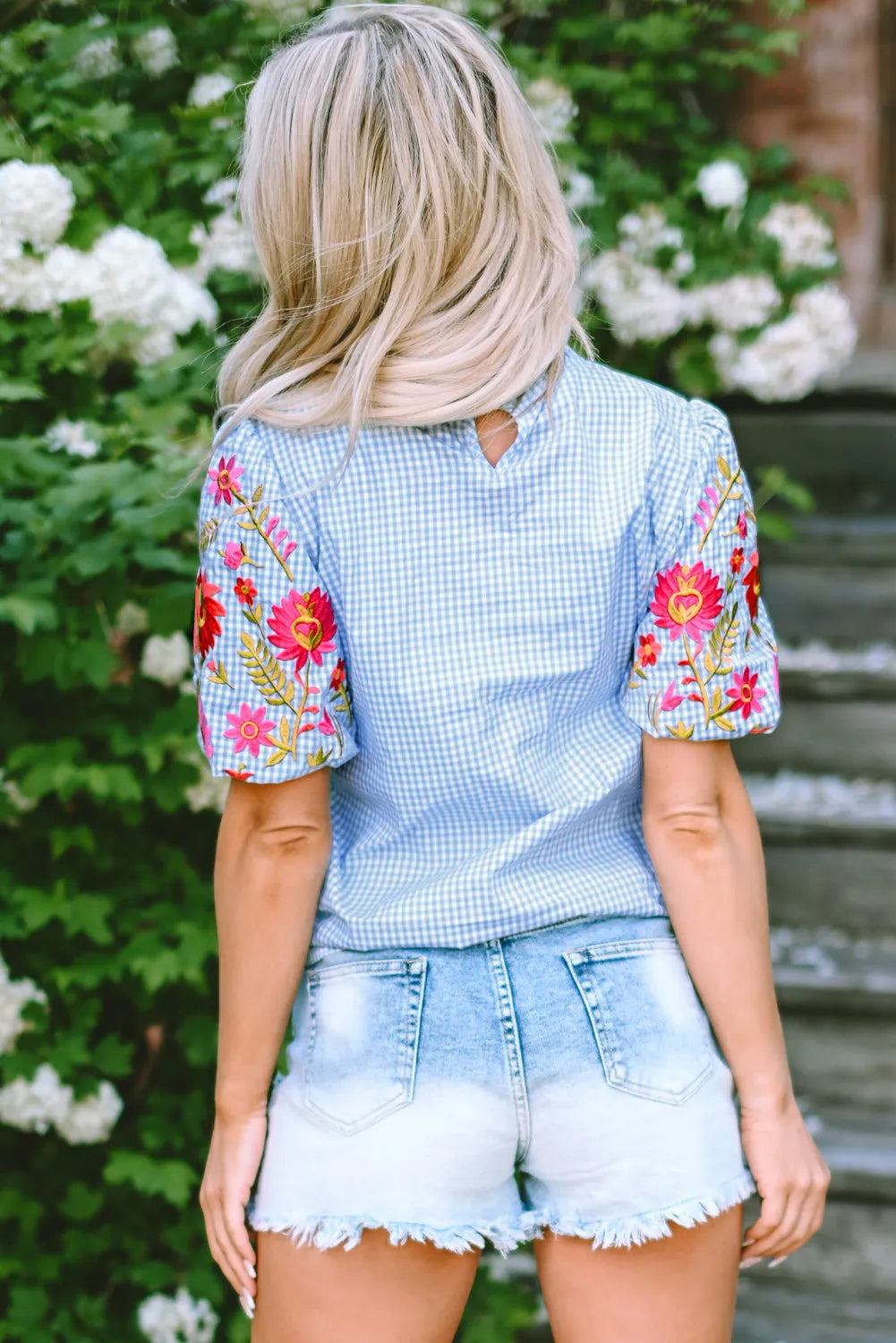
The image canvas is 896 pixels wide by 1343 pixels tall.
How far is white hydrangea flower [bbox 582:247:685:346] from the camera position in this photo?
2.86m

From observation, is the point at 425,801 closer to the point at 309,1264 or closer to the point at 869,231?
the point at 309,1264

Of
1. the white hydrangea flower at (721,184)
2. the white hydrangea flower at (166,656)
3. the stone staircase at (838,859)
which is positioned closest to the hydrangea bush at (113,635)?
the white hydrangea flower at (166,656)

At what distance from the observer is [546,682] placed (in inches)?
44.0

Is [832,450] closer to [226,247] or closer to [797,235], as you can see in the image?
[797,235]

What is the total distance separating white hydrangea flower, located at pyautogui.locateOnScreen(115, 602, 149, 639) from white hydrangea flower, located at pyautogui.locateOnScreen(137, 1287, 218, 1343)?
1128 mm

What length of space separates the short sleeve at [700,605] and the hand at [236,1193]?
0.49 m

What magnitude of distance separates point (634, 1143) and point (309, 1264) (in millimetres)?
287

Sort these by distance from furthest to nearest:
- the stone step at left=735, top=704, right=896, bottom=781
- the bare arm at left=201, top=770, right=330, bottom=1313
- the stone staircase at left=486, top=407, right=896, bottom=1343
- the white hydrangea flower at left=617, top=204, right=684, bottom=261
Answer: the stone step at left=735, top=704, right=896, bottom=781 < the white hydrangea flower at left=617, top=204, right=684, bottom=261 < the stone staircase at left=486, top=407, right=896, bottom=1343 < the bare arm at left=201, top=770, right=330, bottom=1313

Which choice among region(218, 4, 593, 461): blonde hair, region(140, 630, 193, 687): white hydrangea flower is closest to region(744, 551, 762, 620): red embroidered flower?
region(218, 4, 593, 461): blonde hair

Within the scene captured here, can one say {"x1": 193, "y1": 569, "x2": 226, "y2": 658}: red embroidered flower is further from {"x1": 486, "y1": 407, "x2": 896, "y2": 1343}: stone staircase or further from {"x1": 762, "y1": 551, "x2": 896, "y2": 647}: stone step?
{"x1": 762, "y1": 551, "x2": 896, "y2": 647}: stone step

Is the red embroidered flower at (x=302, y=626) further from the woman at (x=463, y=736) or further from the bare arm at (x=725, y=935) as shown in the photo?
the bare arm at (x=725, y=935)

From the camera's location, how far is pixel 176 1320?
7.49ft

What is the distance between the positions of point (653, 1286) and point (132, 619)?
1.27 metres

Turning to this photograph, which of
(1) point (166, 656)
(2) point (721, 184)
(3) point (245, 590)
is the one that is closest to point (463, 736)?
(3) point (245, 590)
